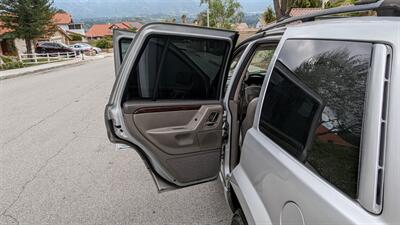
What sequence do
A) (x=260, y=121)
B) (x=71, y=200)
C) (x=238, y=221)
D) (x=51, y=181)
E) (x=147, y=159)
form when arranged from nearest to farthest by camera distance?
(x=260, y=121)
(x=238, y=221)
(x=147, y=159)
(x=71, y=200)
(x=51, y=181)

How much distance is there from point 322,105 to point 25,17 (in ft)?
137

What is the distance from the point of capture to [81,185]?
13.4 ft

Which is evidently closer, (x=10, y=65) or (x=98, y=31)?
(x=10, y=65)

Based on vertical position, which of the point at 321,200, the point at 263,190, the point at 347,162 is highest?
the point at 347,162

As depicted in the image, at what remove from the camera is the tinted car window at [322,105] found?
49.1 inches

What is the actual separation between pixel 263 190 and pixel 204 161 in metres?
1.20

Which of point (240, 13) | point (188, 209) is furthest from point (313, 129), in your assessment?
point (240, 13)

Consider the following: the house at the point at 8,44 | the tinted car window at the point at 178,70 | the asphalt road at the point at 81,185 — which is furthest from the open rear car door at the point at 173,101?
the house at the point at 8,44

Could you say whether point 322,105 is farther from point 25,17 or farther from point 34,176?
point 25,17

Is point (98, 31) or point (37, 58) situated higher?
point (98, 31)

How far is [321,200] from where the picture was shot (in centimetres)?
129

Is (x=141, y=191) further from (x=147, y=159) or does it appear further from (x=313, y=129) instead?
(x=313, y=129)

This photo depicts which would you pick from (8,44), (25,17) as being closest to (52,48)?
(25,17)

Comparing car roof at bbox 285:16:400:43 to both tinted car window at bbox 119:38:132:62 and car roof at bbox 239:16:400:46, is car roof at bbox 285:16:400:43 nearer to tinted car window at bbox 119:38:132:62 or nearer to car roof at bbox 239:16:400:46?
car roof at bbox 239:16:400:46
